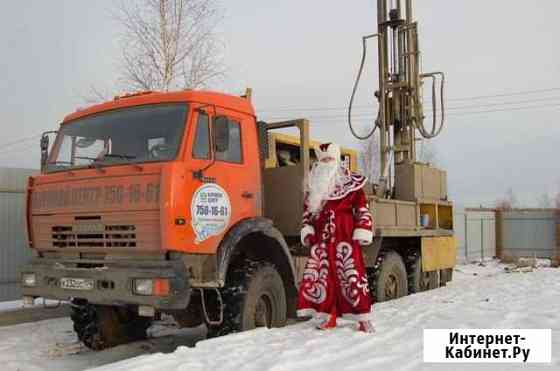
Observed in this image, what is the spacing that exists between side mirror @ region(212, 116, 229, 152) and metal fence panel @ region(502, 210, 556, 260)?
17.7 m

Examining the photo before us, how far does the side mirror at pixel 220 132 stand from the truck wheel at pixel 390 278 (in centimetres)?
402

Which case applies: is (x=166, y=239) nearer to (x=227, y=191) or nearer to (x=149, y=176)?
(x=149, y=176)

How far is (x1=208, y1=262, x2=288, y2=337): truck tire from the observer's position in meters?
5.96

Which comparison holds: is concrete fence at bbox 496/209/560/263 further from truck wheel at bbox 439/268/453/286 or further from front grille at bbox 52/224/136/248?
front grille at bbox 52/224/136/248

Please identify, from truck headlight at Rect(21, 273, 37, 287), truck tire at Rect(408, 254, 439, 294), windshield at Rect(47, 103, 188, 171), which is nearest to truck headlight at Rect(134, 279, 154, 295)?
windshield at Rect(47, 103, 188, 171)

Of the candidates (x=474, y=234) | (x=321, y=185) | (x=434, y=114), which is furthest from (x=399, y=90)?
(x=474, y=234)

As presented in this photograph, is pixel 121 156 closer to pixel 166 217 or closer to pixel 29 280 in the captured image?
pixel 166 217

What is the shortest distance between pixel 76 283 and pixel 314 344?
2.43 meters

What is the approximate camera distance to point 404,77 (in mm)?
10906

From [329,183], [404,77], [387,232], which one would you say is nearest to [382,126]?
[404,77]

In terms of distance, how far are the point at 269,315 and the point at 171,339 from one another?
68.7 inches

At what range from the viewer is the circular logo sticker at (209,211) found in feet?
18.5

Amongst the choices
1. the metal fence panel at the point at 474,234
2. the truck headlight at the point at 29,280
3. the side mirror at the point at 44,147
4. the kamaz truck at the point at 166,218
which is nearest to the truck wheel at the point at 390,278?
the kamaz truck at the point at 166,218

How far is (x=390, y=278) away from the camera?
943cm
